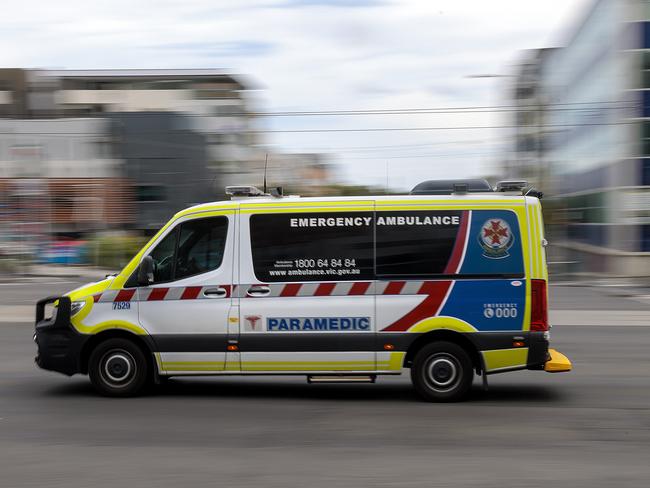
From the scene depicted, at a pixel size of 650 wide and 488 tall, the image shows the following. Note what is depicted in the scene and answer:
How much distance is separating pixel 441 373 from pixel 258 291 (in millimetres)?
1880

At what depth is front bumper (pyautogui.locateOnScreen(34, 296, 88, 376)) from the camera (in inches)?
350

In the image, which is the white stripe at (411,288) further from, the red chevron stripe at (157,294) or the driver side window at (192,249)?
the red chevron stripe at (157,294)

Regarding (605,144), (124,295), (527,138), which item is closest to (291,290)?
(124,295)

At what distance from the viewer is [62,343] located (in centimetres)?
891

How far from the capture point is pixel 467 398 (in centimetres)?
877

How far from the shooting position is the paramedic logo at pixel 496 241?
8.48 metres

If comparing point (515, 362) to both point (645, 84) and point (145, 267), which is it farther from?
point (645, 84)

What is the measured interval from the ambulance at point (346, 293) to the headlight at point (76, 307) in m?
0.22

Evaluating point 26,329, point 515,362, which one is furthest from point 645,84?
point 515,362

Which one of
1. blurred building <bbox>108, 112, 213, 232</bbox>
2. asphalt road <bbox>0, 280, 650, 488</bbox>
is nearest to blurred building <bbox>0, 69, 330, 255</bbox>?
blurred building <bbox>108, 112, 213, 232</bbox>

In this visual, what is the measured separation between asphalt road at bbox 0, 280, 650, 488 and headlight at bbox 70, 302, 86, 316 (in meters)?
0.84

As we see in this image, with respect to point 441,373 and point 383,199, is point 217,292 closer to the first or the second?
point 383,199

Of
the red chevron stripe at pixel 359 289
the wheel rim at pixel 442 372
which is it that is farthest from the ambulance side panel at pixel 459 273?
the wheel rim at pixel 442 372

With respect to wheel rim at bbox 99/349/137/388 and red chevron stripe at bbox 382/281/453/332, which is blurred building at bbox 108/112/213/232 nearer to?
wheel rim at bbox 99/349/137/388
